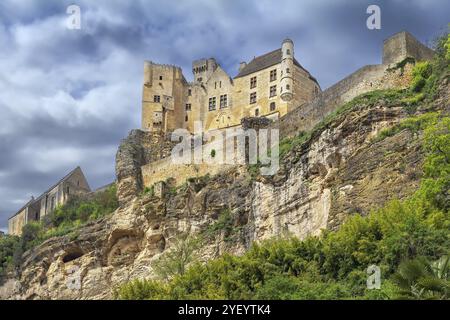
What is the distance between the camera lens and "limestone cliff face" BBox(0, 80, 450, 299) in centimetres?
3494

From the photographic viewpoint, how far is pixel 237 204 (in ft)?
152

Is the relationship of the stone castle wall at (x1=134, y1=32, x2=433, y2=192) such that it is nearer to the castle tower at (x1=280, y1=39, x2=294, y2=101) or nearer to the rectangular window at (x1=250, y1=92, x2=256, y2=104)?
the castle tower at (x1=280, y1=39, x2=294, y2=101)

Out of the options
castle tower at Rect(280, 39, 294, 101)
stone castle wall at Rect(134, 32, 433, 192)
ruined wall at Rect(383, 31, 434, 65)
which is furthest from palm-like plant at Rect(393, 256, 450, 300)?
castle tower at Rect(280, 39, 294, 101)

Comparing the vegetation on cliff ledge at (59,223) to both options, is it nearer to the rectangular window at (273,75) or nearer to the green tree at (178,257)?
the green tree at (178,257)

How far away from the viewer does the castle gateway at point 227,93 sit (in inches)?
2512

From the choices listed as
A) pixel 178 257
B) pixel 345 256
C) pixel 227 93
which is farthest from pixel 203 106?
pixel 345 256

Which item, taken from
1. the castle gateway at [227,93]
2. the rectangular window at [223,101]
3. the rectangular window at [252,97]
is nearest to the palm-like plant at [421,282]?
the castle gateway at [227,93]

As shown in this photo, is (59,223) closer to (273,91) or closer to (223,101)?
(223,101)

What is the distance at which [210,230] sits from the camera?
4675cm

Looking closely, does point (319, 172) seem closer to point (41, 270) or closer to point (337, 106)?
point (337, 106)
